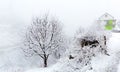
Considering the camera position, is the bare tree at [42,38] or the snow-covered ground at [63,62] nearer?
the snow-covered ground at [63,62]

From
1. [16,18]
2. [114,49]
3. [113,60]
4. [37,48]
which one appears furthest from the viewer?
[16,18]

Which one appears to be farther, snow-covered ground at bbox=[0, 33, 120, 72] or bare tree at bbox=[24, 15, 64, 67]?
bare tree at bbox=[24, 15, 64, 67]

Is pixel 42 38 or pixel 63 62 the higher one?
pixel 42 38

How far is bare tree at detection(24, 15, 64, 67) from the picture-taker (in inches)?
1043

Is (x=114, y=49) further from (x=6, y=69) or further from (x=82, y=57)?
(x=6, y=69)

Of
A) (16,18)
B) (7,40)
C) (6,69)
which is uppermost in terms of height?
(16,18)

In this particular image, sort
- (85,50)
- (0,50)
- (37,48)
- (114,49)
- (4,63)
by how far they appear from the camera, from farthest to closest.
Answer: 1. (0,50)
2. (4,63)
3. (37,48)
4. (114,49)
5. (85,50)

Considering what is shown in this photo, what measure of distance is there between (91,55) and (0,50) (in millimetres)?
22258

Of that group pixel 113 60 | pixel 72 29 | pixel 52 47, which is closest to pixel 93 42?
pixel 113 60

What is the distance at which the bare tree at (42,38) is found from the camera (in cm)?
2650

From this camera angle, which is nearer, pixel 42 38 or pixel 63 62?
pixel 63 62

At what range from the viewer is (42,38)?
26.6 metres

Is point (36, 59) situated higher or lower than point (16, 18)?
lower

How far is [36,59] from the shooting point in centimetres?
3198
